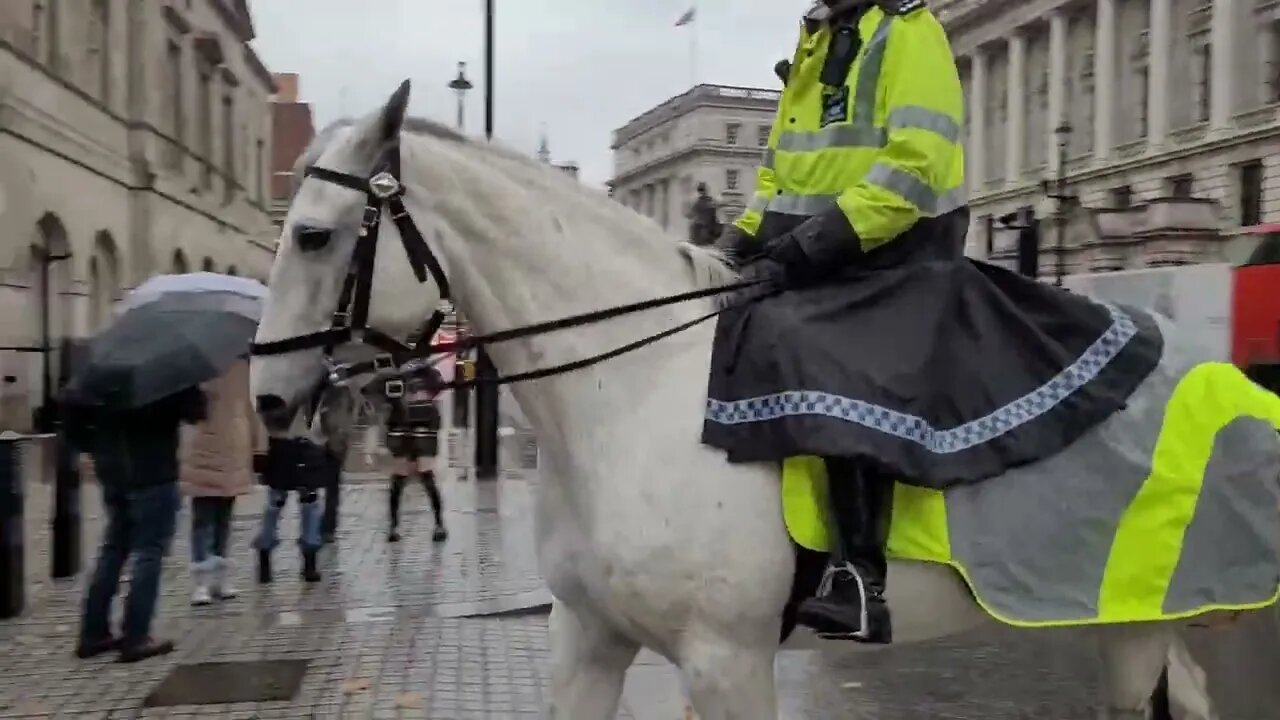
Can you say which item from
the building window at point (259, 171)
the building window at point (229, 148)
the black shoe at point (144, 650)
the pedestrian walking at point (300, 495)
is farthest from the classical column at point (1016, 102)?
the black shoe at point (144, 650)

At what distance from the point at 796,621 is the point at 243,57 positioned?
4098 cm

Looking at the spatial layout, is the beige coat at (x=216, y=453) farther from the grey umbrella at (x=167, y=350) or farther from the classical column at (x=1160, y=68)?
the classical column at (x=1160, y=68)

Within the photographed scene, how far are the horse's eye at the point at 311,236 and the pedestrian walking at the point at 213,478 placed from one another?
20.0ft

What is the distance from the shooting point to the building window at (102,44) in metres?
25.4

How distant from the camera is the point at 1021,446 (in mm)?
3270

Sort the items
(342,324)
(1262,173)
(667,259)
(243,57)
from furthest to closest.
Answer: (1262,173) < (243,57) < (667,259) < (342,324)

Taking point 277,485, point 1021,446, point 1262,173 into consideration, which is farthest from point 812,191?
point 1262,173

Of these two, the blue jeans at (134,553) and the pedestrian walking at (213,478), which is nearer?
the blue jeans at (134,553)

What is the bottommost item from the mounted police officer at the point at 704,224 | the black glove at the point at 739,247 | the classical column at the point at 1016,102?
the black glove at the point at 739,247

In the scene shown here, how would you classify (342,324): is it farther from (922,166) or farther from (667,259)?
(922,166)

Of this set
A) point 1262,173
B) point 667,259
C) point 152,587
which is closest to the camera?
point 667,259

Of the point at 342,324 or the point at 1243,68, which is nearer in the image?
the point at 342,324

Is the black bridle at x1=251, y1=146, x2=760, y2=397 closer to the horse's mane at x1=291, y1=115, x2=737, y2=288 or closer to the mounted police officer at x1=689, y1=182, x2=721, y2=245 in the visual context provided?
the horse's mane at x1=291, y1=115, x2=737, y2=288

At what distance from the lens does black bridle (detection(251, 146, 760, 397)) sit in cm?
300
